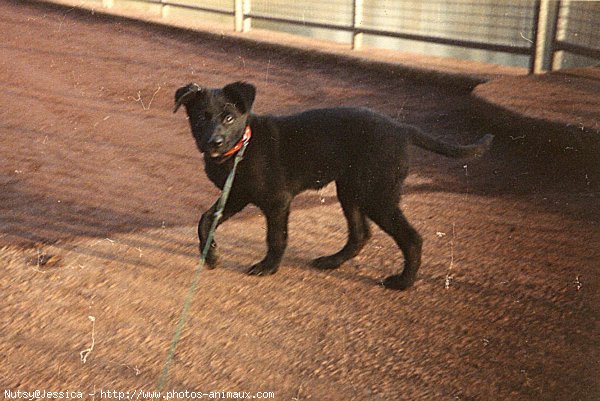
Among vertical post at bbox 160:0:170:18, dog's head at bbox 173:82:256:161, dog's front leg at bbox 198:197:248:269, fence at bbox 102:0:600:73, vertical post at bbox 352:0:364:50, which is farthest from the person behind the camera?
vertical post at bbox 160:0:170:18

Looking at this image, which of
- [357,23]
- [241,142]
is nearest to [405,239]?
[241,142]

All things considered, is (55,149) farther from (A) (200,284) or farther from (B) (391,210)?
(B) (391,210)

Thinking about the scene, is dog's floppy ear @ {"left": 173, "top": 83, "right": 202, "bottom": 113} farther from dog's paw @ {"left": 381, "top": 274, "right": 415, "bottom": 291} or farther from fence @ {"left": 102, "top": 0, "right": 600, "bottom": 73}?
fence @ {"left": 102, "top": 0, "right": 600, "bottom": 73}

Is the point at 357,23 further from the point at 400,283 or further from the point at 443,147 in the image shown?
the point at 400,283

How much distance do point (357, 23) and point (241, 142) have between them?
23.8 ft

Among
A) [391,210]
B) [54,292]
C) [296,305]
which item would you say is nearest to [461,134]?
[391,210]

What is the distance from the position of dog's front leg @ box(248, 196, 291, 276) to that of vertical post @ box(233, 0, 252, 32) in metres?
9.14

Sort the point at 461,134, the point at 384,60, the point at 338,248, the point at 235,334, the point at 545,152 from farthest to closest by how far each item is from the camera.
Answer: the point at 384,60 → the point at 461,134 → the point at 545,152 → the point at 338,248 → the point at 235,334

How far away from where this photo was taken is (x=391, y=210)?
4.05m

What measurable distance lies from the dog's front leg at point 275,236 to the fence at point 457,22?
4.66 m

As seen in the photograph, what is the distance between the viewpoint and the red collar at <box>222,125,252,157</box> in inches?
158

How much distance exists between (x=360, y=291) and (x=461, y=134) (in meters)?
3.84

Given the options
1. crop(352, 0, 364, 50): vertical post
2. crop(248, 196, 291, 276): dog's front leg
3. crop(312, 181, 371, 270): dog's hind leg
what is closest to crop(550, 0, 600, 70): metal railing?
crop(352, 0, 364, 50): vertical post

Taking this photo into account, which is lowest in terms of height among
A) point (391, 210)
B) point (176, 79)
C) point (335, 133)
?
point (176, 79)
